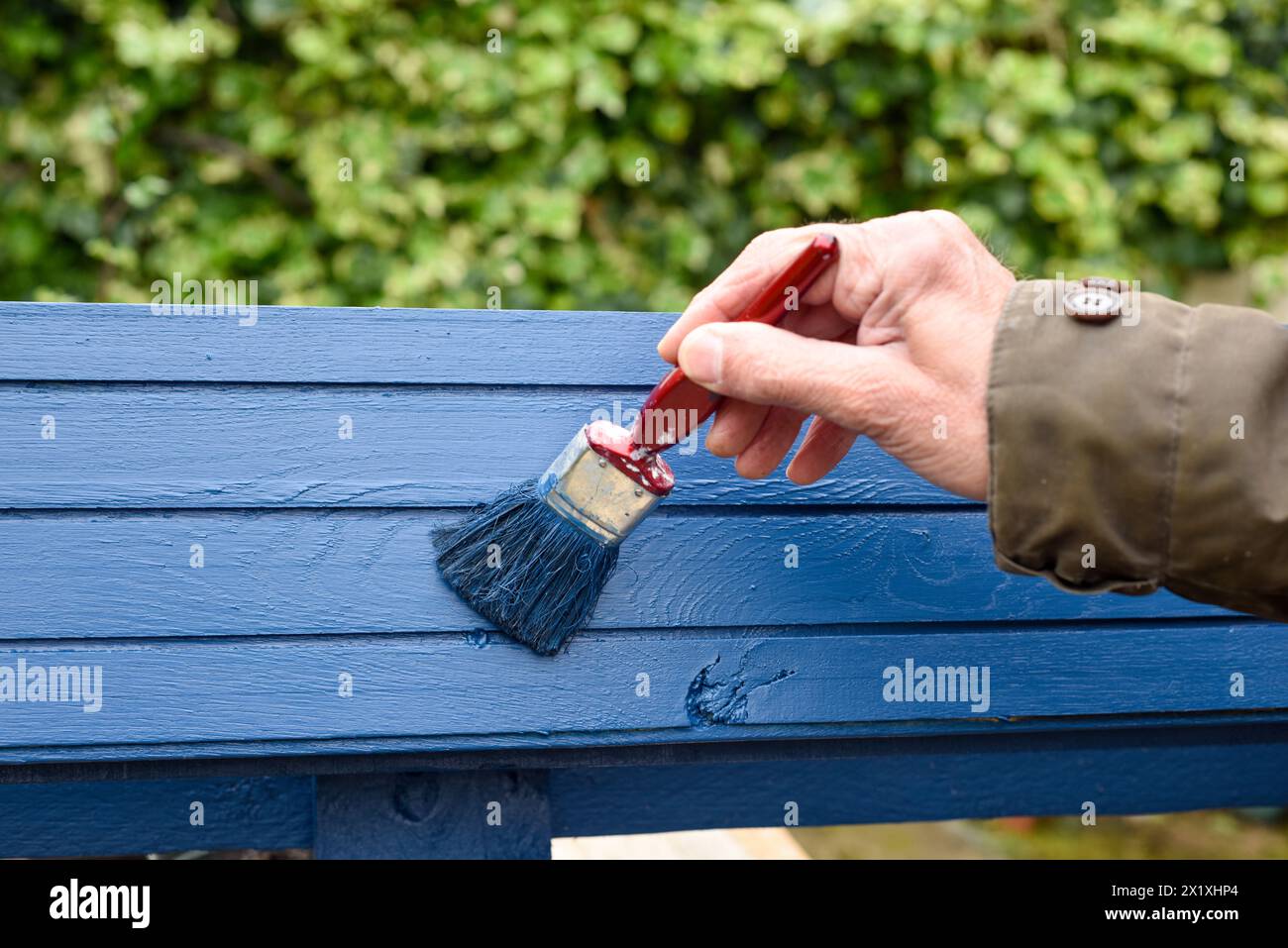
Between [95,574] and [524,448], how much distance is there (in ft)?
1.47

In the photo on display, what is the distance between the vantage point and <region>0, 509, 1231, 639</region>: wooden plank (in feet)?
3.91

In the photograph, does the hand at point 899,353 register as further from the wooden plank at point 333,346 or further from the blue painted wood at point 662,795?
the blue painted wood at point 662,795

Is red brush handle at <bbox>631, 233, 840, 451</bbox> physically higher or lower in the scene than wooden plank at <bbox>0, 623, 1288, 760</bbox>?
higher

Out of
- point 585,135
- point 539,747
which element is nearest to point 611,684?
point 539,747

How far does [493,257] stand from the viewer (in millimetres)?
2828

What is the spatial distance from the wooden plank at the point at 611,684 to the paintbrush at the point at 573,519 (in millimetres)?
53

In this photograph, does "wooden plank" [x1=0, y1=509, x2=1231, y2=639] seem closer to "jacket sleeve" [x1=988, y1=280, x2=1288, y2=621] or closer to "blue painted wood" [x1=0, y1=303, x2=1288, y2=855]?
"blue painted wood" [x1=0, y1=303, x2=1288, y2=855]

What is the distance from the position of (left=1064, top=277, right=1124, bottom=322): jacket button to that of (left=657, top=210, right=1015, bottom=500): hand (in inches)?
2.6

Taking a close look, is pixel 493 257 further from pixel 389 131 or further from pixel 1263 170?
pixel 1263 170

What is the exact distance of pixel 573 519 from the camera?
1209 mm

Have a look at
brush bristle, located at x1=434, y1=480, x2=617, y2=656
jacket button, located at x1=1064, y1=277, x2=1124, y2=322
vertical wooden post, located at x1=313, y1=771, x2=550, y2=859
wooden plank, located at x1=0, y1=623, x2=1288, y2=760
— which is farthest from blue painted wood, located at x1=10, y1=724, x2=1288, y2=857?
jacket button, located at x1=1064, y1=277, x2=1124, y2=322

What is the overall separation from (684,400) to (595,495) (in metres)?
0.13

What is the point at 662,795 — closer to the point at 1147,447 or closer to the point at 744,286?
the point at 744,286
